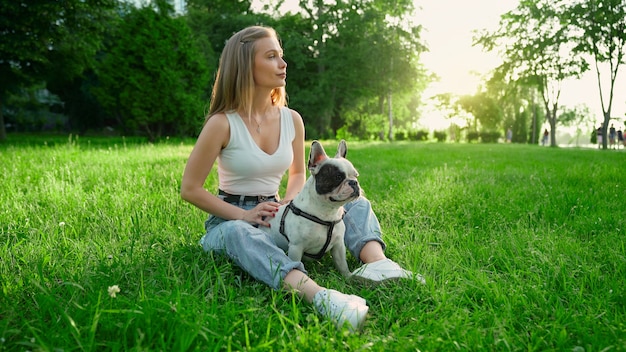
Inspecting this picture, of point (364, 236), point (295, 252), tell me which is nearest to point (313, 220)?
point (295, 252)

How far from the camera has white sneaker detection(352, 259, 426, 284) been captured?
2537 mm

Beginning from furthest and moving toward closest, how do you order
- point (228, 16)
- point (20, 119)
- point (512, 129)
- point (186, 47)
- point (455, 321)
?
point (512, 129)
point (228, 16)
point (20, 119)
point (186, 47)
point (455, 321)

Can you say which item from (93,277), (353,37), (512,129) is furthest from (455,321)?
Answer: (512,129)

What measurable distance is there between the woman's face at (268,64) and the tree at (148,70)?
46.5 feet

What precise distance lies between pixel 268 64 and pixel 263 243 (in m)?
1.35

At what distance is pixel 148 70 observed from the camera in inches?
664

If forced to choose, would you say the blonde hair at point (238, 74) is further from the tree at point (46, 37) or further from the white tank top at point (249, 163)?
the tree at point (46, 37)

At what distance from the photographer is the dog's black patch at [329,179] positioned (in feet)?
8.23

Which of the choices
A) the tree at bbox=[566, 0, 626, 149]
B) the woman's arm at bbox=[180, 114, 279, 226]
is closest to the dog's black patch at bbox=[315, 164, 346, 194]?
the woman's arm at bbox=[180, 114, 279, 226]

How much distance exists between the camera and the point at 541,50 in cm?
2341

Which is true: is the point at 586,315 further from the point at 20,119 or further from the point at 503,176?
the point at 20,119

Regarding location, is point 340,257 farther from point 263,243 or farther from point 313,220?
point 263,243

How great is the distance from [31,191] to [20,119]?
96.6ft

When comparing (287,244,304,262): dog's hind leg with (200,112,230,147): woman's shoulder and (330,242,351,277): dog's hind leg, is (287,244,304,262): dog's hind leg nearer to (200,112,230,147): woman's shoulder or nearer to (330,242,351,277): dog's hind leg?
(330,242,351,277): dog's hind leg
